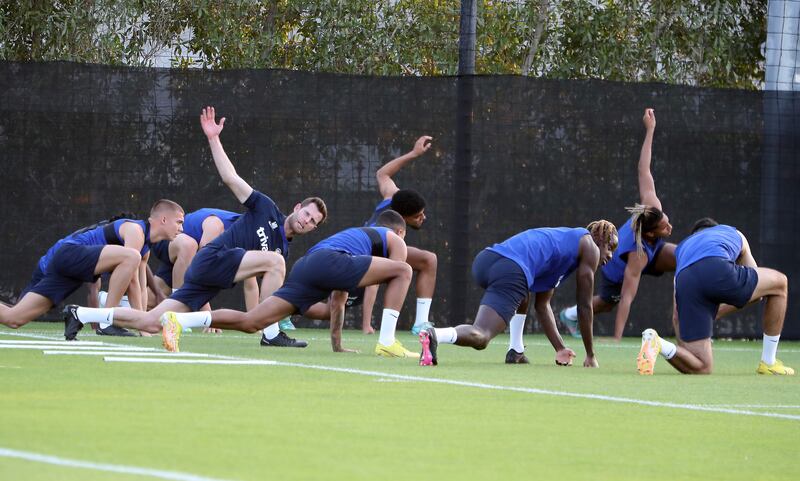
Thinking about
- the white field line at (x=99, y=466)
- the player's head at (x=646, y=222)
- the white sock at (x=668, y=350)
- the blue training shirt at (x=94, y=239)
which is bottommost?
the white field line at (x=99, y=466)

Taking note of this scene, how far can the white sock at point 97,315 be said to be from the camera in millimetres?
10078

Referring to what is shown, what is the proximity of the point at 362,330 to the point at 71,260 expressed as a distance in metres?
3.85

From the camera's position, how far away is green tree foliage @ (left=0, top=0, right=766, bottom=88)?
16641 mm

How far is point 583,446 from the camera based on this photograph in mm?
5340

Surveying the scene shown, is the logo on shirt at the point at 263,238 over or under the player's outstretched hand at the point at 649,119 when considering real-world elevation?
under

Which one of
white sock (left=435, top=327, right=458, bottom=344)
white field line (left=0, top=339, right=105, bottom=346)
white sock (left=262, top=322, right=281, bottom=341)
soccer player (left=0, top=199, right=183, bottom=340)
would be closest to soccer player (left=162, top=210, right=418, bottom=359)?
white field line (left=0, top=339, right=105, bottom=346)

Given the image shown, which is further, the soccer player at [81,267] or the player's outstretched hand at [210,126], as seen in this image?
the soccer player at [81,267]

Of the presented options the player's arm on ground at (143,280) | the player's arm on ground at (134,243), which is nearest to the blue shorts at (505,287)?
the player's arm on ground at (134,243)

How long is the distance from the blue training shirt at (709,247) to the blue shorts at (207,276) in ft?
10.2

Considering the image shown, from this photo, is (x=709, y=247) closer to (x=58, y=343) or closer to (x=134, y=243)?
(x=58, y=343)

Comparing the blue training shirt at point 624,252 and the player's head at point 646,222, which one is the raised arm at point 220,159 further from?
the blue training shirt at point 624,252

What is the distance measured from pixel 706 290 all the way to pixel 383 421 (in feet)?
12.8

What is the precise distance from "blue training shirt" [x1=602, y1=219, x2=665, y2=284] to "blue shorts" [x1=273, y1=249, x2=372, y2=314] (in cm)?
373

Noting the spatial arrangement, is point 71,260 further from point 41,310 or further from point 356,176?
point 356,176
